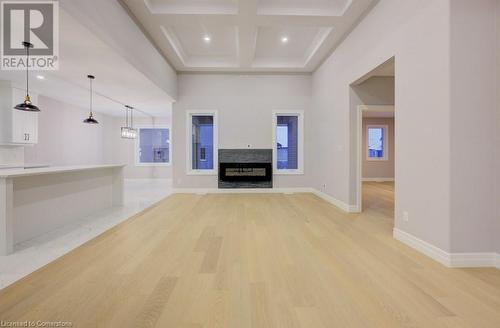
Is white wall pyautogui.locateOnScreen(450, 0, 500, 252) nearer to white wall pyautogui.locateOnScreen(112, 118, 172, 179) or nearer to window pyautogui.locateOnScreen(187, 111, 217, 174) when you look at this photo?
window pyautogui.locateOnScreen(187, 111, 217, 174)

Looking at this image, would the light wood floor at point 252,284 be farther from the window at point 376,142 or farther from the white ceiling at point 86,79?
the window at point 376,142

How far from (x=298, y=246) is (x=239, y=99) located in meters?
4.82

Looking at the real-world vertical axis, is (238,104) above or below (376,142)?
above

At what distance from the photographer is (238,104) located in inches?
254

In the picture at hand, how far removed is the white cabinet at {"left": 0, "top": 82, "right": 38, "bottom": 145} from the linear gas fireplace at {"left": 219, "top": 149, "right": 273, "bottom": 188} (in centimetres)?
486

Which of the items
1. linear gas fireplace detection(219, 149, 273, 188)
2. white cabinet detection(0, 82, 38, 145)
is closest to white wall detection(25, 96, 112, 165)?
white cabinet detection(0, 82, 38, 145)

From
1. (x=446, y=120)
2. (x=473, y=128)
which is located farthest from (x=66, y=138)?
(x=473, y=128)

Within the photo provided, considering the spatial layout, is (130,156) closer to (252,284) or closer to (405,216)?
(252,284)

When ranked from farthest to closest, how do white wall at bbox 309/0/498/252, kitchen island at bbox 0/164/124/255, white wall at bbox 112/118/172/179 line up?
white wall at bbox 112/118/172/179 < kitchen island at bbox 0/164/124/255 < white wall at bbox 309/0/498/252

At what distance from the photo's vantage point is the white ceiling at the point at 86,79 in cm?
305

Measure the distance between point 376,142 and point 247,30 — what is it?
7.64m

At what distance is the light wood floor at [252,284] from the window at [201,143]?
3590 mm

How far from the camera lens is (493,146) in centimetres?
217

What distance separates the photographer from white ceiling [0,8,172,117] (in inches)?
120
